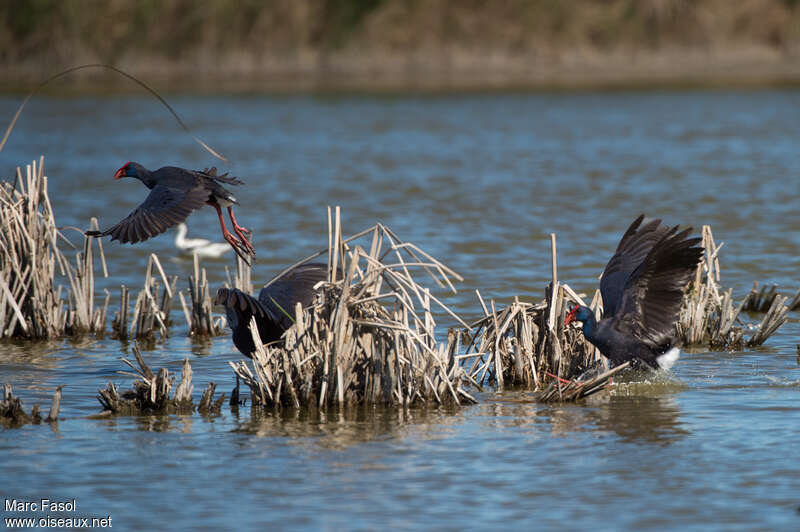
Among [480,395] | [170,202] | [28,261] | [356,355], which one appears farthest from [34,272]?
[480,395]

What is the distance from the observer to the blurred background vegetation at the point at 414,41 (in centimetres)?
3997

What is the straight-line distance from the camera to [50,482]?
19.4 feet

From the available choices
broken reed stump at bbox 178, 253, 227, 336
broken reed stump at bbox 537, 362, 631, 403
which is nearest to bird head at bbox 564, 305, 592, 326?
broken reed stump at bbox 537, 362, 631, 403

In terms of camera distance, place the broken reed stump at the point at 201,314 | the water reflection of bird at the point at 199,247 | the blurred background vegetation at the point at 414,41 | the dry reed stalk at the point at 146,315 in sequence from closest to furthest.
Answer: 1. the dry reed stalk at the point at 146,315
2. the broken reed stump at the point at 201,314
3. the water reflection of bird at the point at 199,247
4. the blurred background vegetation at the point at 414,41

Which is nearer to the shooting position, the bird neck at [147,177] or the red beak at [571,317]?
the red beak at [571,317]

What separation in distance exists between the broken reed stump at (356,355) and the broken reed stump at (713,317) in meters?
2.39

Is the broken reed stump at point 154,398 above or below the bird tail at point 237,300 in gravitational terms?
below

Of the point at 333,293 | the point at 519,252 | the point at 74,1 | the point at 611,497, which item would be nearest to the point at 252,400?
the point at 333,293

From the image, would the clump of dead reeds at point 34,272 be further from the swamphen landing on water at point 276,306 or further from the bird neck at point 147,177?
the swamphen landing on water at point 276,306

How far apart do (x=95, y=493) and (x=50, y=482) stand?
303 millimetres

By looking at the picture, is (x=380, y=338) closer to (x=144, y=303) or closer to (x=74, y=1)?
(x=144, y=303)

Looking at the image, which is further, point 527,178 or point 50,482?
point 527,178

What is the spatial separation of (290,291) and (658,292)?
221cm

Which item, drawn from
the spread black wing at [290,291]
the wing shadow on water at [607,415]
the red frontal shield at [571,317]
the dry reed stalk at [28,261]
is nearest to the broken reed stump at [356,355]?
the spread black wing at [290,291]
